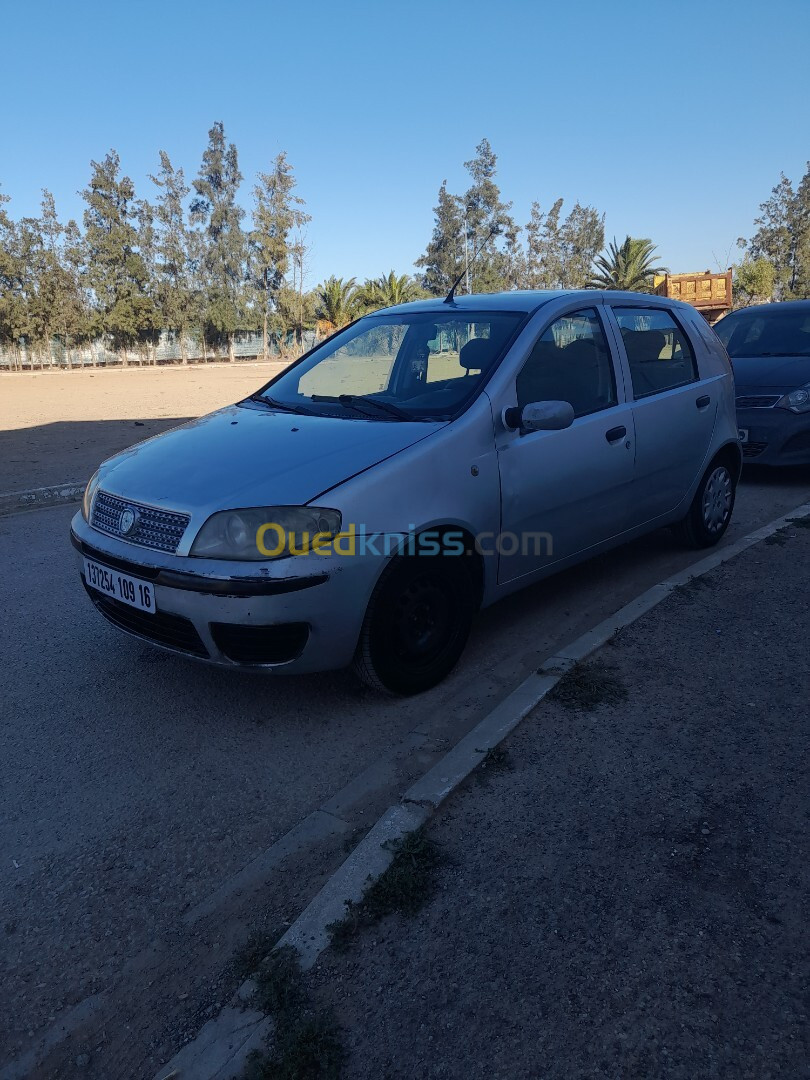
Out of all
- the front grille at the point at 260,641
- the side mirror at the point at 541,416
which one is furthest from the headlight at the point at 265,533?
the side mirror at the point at 541,416

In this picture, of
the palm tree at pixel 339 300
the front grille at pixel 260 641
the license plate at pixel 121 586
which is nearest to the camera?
the front grille at pixel 260 641

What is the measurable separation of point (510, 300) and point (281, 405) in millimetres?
1360

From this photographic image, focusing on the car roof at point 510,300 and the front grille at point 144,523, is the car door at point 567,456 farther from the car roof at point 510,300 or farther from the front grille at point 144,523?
the front grille at point 144,523

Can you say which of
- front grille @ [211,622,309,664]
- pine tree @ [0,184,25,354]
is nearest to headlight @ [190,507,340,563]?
front grille @ [211,622,309,664]

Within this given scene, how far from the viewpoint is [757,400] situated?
291 inches

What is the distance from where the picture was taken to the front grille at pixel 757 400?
7312 millimetres

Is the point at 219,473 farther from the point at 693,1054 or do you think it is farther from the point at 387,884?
the point at 693,1054

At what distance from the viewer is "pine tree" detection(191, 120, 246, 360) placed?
5606cm

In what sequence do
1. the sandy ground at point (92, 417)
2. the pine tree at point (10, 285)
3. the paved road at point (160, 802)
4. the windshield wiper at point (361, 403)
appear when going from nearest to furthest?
1. the paved road at point (160, 802)
2. the windshield wiper at point (361, 403)
3. the sandy ground at point (92, 417)
4. the pine tree at point (10, 285)

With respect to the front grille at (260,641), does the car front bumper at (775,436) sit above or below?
above

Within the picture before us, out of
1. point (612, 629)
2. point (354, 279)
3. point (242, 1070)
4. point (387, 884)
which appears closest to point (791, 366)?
point (612, 629)

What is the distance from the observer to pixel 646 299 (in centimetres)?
473

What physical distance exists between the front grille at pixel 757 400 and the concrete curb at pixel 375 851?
405 centimetres

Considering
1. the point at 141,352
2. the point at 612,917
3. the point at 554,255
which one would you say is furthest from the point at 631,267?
the point at 612,917
